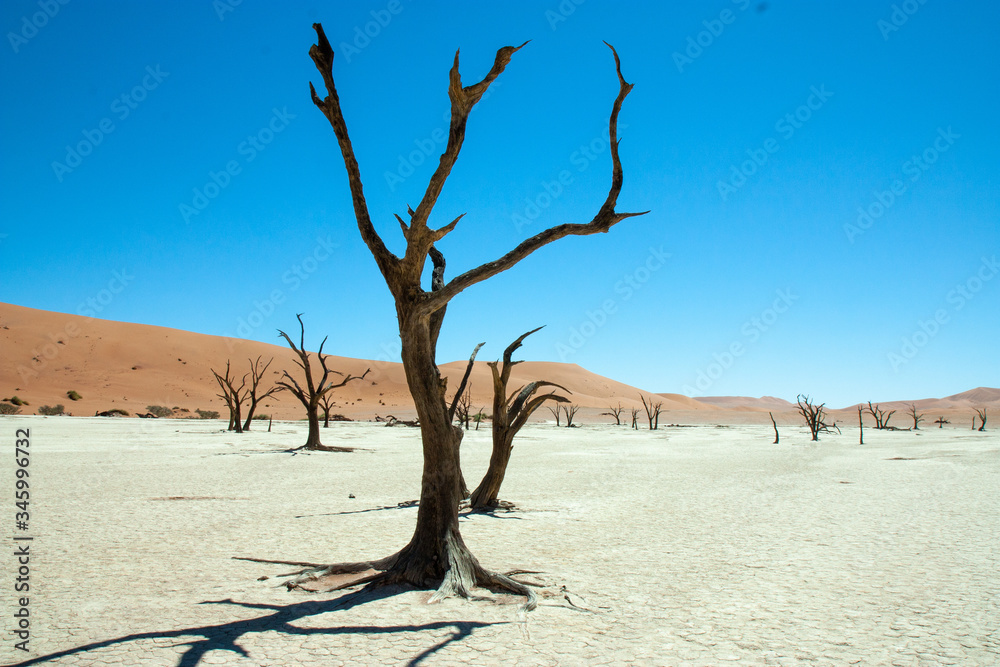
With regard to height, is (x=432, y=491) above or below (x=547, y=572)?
above

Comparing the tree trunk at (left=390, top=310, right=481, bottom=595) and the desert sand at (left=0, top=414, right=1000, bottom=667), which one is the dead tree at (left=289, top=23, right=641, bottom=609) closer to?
the tree trunk at (left=390, top=310, right=481, bottom=595)

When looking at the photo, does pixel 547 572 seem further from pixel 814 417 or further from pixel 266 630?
pixel 814 417

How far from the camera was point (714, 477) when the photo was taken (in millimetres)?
13672

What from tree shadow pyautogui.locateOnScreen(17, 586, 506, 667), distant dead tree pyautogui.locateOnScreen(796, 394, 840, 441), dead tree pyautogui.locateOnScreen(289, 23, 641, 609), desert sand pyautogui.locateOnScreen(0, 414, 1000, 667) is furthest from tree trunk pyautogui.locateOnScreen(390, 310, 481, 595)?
distant dead tree pyautogui.locateOnScreen(796, 394, 840, 441)

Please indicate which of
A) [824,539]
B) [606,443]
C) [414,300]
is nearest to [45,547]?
[414,300]

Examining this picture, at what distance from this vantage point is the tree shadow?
146 inches

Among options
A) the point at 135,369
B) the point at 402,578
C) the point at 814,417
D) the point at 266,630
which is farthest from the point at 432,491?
the point at 135,369

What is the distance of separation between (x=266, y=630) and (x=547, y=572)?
8.38ft

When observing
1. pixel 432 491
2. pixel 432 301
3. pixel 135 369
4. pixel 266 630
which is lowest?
pixel 266 630

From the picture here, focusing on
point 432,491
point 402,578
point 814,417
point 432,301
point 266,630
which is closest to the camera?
point 266,630

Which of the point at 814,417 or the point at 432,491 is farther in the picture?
the point at 814,417

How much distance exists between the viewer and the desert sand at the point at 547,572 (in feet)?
12.8

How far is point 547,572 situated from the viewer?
226 inches

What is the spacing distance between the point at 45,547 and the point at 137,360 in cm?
6605
